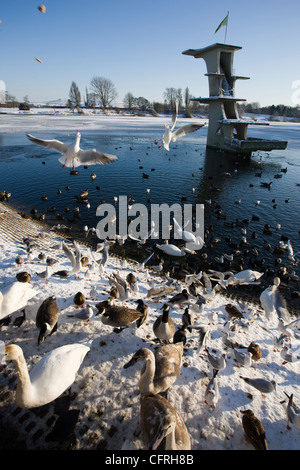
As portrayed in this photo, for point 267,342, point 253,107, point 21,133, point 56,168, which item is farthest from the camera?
point 253,107

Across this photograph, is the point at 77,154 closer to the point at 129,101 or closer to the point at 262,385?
the point at 262,385

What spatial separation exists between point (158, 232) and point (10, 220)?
10175 mm

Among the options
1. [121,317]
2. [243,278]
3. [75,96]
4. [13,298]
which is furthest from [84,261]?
[75,96]

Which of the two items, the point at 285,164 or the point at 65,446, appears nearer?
the point at 65,446

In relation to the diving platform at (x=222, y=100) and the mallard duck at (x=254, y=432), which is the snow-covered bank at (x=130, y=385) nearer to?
the mallard duck at (x=254, y=432)

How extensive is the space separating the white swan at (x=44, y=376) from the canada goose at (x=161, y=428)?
1715 mm

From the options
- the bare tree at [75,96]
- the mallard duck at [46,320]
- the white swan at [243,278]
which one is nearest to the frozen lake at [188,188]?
the white swan at [243,278]

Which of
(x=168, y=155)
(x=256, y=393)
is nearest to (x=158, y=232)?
(x=256, y=393)

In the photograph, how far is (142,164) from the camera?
110 ft

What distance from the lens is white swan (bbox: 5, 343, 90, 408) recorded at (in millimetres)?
4426

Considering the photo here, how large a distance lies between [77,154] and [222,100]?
45.2m

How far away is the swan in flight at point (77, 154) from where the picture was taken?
10.6 m

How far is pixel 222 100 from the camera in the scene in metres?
45.9
